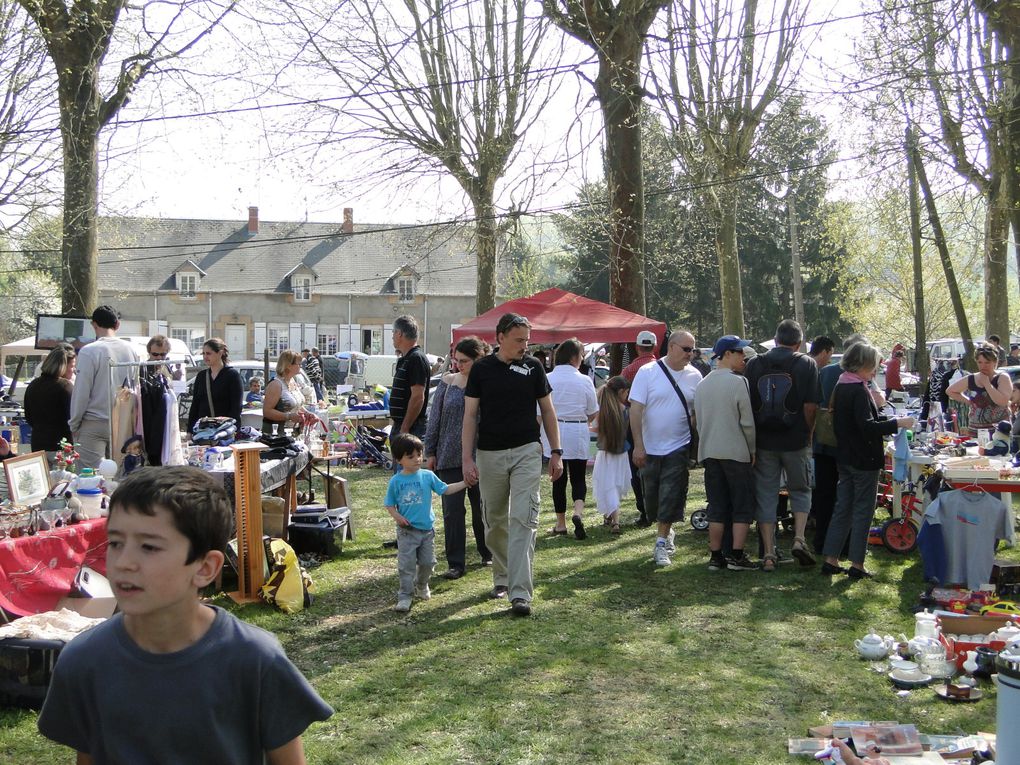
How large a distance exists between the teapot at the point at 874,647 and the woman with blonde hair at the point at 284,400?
597 cm

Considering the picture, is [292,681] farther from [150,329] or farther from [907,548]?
[150,329]

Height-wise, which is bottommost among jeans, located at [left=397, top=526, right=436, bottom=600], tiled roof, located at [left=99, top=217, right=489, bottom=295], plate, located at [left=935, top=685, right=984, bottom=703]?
plate, located at [left=935, top=685, right=984, bottom=703]

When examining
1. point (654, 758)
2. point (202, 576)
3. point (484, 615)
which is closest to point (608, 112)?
point (484, 615)

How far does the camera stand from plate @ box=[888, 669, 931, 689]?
18.3 feet

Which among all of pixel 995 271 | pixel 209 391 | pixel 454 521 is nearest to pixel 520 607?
pixel 454 521

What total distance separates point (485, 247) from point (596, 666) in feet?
58.4

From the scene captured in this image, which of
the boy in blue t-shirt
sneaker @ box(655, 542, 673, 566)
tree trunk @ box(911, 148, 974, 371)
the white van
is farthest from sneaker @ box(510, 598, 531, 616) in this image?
the white van

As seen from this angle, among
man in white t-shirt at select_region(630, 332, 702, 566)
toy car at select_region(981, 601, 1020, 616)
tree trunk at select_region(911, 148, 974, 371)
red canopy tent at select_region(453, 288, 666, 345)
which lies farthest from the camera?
tree trunk at select_region(911, 148, 974, 371)

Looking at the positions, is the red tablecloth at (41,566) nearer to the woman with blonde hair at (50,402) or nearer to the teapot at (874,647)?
the woman with blonde hair at (50,402)

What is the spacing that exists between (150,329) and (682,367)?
45.9m

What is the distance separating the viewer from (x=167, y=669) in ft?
6.62

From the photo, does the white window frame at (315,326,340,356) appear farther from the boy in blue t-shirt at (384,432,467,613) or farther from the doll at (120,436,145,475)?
the boy in blue t-shirt at (384,432,467,613)

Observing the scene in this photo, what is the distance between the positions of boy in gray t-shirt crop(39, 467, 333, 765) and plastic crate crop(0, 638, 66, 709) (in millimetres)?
3363

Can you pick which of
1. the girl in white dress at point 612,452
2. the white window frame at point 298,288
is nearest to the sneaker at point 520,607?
the girl in white dress at point 612,452
